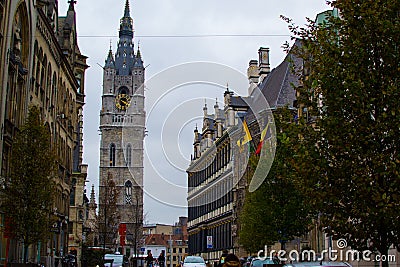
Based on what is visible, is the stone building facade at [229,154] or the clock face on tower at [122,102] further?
the clock face on tower at [122,102]

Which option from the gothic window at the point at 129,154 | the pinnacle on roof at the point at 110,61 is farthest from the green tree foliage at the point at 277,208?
the pinnacle on roof at the point at 110,61

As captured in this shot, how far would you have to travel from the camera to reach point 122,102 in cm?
15825

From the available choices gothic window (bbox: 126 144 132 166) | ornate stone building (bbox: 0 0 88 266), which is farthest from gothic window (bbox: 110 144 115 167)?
ornate stone building (bbox: 0 0 88 266)

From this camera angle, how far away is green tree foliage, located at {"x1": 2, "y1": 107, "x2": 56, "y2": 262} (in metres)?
28.4

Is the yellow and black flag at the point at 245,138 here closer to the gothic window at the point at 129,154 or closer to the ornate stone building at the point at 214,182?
the ornate stone building at the point at 214,182

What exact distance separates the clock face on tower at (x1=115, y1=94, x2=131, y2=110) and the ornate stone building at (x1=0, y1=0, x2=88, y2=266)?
9615cm

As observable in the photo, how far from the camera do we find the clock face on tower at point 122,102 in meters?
158

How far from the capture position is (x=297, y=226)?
116 feet

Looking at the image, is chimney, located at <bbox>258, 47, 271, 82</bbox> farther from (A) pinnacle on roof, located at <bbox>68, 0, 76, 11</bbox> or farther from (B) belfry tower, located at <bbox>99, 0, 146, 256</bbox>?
(B) belfry tower, located at <bbox>99, 0, 146, 256</bbox>

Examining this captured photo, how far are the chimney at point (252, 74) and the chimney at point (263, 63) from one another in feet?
6.10

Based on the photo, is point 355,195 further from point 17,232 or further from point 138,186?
point 138,186

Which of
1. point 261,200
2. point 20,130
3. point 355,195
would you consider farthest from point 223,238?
point 355,195

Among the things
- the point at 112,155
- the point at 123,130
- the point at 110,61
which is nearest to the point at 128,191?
the point at 112,155

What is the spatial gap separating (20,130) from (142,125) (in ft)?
415
